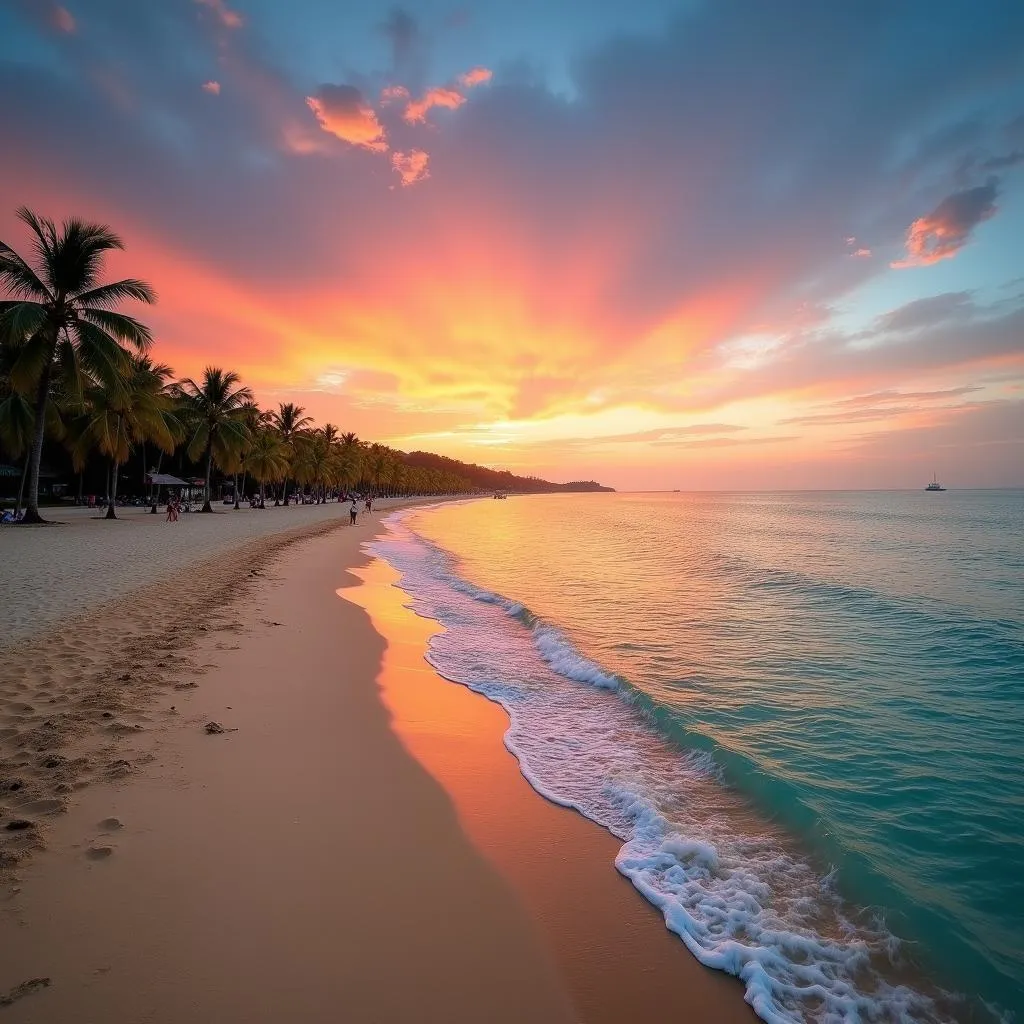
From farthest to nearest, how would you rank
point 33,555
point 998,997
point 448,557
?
point 448,557
point 33,555
point 998,997

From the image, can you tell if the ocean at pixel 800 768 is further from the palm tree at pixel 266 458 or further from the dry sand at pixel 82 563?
the palm tree at pixel 266 458

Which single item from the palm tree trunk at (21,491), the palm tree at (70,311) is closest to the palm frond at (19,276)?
the palm tree at (70,311)

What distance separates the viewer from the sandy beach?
9.07 ft

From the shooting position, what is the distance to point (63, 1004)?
97.4 inches

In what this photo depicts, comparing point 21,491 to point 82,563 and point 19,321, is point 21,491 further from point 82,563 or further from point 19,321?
point 82,563

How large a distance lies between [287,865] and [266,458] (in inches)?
2094

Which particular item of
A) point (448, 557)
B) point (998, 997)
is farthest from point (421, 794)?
point (448, 557)

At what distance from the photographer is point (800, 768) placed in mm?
5871

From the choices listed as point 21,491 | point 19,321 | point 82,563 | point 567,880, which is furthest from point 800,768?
point 21,491

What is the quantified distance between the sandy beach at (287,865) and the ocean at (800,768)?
1.62ft

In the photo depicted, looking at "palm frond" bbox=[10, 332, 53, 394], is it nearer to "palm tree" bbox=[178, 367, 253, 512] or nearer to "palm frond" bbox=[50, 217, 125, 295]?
"palm frond" bbox=[50, 217, 125, 295]

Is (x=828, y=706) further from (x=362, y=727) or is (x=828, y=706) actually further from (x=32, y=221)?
(x=32, y=221)

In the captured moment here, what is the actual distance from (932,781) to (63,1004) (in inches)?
276

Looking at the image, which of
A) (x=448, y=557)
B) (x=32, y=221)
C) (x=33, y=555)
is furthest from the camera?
(x=448, y=557)
